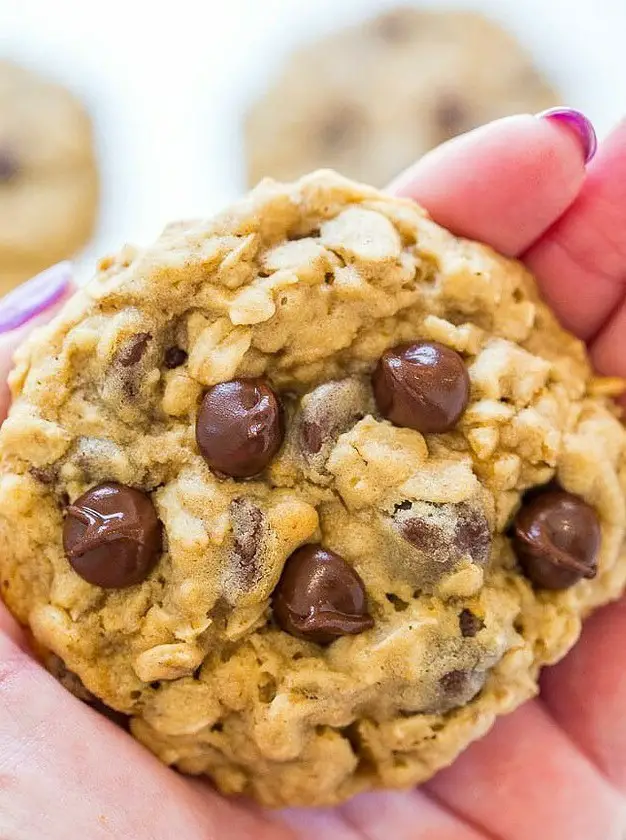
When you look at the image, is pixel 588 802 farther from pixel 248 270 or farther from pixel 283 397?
pixel 248 270

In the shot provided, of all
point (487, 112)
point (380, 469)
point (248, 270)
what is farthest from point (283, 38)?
point (380, 469)

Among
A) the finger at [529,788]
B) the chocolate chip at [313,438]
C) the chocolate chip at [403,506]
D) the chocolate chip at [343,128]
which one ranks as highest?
the chocolate chip at [313,438]

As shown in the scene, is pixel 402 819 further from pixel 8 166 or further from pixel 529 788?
pixel 8 166

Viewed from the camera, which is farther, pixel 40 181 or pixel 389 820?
pixel 40 181

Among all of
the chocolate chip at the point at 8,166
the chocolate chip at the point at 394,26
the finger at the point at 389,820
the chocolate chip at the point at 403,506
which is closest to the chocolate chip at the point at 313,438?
the chocolate chip at the point at 403,506

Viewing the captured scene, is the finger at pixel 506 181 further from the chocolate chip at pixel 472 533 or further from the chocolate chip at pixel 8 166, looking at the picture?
the chocolate chip at pixel 8 166

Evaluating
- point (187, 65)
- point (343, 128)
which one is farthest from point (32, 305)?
point (187, 65)
